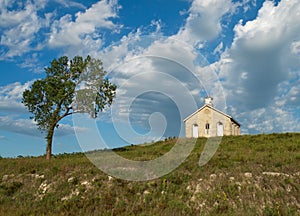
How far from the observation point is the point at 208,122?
5722 centimetres

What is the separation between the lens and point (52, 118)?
3528cm

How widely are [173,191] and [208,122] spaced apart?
138 ft

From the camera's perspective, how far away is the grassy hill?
572 inches

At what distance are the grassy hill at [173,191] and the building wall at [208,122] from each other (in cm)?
3456

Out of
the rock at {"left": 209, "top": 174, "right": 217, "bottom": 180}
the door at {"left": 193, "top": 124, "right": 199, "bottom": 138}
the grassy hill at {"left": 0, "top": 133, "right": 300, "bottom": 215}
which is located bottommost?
the grassy hill at {"left": 0, "top": 133, "right": 300, "bottom": 215}

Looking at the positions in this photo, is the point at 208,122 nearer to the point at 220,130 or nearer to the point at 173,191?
the point at 220,130

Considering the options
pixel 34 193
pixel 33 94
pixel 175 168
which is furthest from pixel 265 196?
pixel 33 94

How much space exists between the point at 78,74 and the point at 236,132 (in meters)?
37.6

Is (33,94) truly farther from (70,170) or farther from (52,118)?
(70,170)

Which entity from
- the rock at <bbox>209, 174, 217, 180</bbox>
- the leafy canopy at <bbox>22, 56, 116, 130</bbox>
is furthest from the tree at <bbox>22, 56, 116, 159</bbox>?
the rock at <bbox>209, 174, 217, 180</bbox>

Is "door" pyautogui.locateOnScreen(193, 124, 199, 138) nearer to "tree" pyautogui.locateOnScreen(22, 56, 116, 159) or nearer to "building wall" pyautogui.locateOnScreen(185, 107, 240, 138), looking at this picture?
"building wall" pyautogui.locateOnScreen(185, 107, 240, 138)

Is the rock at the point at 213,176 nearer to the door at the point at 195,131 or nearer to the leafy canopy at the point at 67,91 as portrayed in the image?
the leafy canopy at the point at 67,91

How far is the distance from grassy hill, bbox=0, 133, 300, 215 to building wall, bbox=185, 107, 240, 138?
1361 inches

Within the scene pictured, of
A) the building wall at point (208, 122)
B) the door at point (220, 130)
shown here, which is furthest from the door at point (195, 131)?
the door at point (220, 130)
